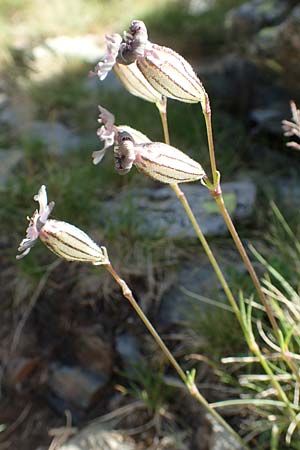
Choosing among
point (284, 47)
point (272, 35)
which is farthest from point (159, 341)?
point (272, 35)

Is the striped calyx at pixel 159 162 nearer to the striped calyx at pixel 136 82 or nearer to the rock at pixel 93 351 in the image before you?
the striped calyx at pixel 136 82

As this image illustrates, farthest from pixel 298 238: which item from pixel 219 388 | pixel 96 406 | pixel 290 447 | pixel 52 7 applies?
pixel 52 7

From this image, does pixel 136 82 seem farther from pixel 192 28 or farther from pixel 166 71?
pixel 192 28

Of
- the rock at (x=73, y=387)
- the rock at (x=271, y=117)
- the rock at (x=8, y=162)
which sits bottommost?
the rock at (x=73, y=387)

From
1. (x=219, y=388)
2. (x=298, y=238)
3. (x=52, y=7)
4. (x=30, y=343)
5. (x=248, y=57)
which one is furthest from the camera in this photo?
(x=52, y=7)

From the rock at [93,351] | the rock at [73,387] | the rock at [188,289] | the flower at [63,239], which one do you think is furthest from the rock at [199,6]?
the flower at [63,239]

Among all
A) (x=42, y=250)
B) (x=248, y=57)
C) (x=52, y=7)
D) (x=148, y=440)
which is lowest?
(x=148, y=440)

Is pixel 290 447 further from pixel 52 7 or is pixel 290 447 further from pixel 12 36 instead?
pixel 52 7
